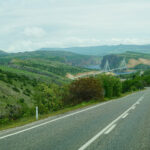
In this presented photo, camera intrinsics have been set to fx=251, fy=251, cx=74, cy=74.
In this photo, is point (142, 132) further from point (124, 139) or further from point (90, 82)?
point (90, 82)

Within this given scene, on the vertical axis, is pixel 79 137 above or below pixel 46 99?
above

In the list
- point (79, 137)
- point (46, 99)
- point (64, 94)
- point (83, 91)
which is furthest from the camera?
point (83, 91)

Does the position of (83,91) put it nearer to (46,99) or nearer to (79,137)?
(46,99)

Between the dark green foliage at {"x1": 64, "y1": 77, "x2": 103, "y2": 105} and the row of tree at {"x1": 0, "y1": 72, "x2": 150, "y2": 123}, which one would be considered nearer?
the row of tree at {"x1": 0, "y1": 72, "x2": 150, "y2": 123}

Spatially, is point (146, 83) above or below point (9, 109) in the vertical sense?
below

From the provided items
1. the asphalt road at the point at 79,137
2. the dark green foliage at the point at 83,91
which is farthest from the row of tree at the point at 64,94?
the asphalt road at the point at 79,137

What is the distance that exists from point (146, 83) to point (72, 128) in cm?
14804

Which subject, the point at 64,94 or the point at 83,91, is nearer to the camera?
the point at 64,94

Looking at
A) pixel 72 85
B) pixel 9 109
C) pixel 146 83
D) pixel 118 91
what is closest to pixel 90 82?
pixel 72 85

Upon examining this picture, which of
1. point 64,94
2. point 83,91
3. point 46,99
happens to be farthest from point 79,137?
Result: point 83,91

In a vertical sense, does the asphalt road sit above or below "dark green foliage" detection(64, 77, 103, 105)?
above

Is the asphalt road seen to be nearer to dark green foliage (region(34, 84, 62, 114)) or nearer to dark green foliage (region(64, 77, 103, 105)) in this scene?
dark green foliage (region(34, 84, 62, 114))

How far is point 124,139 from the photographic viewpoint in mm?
7176

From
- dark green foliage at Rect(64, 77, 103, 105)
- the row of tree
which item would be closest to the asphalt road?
the row of tree
